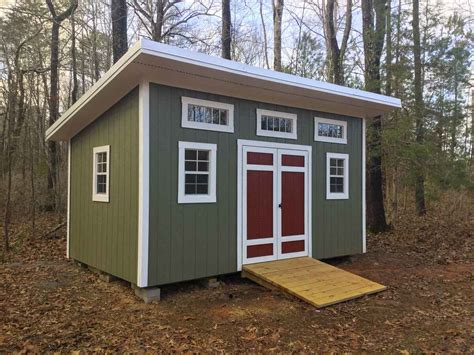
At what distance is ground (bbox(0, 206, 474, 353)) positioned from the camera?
4.04 metres

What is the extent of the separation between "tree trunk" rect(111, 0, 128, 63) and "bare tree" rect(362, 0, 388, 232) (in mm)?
6309

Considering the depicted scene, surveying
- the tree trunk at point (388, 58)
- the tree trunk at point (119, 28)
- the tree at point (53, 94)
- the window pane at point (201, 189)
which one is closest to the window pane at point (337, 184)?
the window pane at point (201, 189)

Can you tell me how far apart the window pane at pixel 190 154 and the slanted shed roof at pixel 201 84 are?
35.5 inches

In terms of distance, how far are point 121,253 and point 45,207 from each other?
798cm

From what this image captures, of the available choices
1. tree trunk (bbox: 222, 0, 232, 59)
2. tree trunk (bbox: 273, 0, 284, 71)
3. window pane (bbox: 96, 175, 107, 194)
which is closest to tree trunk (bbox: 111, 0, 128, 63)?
tree trunk (bbox: 222, 0, 232, 59)

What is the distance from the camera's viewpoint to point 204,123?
19.1ft

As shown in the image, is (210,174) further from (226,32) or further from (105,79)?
(226,32)

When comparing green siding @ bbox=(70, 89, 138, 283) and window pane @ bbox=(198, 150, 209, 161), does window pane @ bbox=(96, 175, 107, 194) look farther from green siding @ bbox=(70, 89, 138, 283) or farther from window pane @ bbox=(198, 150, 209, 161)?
window pane @ bbox=(198, 150, 209, 161)

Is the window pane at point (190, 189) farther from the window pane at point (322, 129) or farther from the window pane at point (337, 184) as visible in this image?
the window pane at point (337, 184)

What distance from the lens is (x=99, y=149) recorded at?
646 cm

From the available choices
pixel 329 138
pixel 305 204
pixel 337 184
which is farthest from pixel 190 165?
pixel 337 184

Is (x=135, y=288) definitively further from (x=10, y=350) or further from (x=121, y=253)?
(x=10, y=350)

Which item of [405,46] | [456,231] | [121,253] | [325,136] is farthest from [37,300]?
[456,231]

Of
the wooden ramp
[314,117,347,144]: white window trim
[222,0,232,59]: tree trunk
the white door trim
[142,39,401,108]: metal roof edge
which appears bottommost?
the wooden ramp
